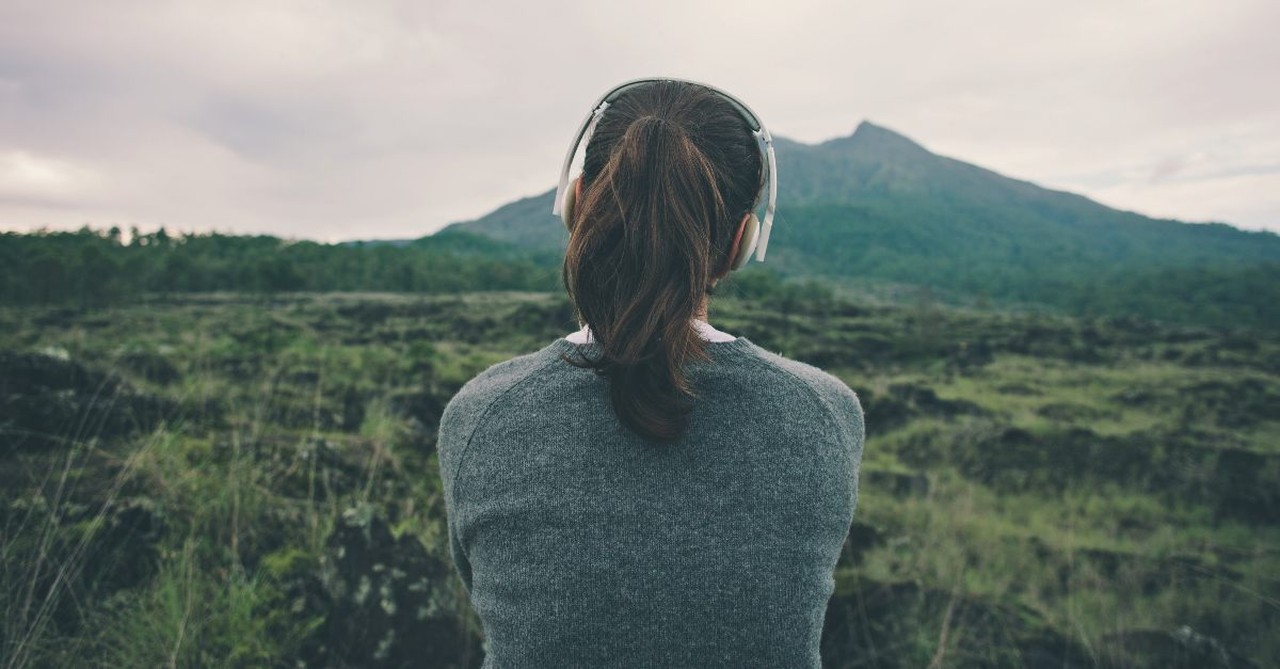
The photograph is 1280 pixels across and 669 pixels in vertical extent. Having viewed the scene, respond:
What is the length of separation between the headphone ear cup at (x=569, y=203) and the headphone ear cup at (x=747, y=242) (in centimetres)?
37

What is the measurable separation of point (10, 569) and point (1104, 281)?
112787mm

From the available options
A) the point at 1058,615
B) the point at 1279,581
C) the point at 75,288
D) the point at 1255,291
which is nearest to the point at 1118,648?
the point at 1058,615

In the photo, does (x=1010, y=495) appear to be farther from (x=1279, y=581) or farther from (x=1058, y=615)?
(x=1058, y=615)

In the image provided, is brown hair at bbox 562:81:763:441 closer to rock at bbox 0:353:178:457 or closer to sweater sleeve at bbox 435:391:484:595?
sweater sleeve at bbox 435:391:484:595

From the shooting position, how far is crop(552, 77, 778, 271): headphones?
129cm

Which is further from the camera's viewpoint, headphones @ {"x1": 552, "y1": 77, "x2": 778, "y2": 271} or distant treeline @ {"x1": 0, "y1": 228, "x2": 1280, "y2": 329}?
distant treeline @ {"x1": 0, "y1": 228, "x2": 1280, "y2": 329}

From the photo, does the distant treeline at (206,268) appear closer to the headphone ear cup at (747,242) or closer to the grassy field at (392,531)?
the grassy field at (392,531)

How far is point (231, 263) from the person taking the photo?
5194cm

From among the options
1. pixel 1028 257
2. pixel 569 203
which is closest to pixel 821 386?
pixel 569 203

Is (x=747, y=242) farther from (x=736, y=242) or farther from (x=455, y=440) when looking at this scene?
(x=455, y=440)

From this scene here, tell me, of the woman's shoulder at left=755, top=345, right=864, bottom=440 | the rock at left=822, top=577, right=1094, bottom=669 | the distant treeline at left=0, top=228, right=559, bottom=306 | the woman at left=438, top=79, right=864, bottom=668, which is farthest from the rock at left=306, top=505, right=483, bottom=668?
the distant treeline at left=0, top=228, right=559, bottom=306

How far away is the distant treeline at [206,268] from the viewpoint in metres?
30.4

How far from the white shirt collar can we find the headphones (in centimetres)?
18

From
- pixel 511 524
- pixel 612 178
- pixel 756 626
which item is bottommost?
pixel 756 626
